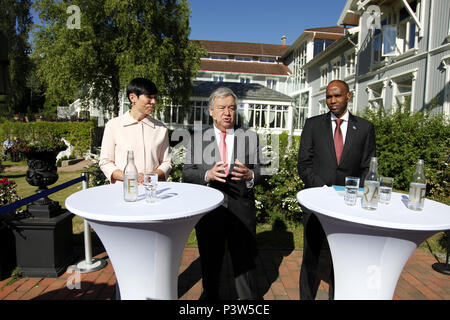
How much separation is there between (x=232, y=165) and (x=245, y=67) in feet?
103

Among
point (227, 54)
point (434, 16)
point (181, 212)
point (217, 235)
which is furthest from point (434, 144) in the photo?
point (227, 54)

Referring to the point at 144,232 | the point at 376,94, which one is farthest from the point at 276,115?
the point at 144,232

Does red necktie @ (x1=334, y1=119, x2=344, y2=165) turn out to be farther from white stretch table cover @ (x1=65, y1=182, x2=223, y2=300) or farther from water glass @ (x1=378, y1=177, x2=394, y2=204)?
white stretch table cover @ (x1=65, y1=182, x2=223, y2=300)

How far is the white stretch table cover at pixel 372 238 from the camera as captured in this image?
5.39ft

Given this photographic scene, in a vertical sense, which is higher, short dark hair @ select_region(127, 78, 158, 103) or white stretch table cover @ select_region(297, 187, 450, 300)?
short dark hair @ select_region(127, 78, 158, 103)

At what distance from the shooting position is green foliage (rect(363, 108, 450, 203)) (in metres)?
7.29

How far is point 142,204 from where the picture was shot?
1.92 meters

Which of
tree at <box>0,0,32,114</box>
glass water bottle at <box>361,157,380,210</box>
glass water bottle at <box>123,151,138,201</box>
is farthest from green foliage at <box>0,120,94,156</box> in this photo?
glass water bottle at <box>361,157,380,210</box>

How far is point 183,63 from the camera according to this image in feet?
53.4

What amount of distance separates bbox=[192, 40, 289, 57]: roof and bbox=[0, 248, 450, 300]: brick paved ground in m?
33.4

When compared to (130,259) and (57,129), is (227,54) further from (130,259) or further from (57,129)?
(130,259)

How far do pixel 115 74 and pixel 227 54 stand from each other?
21.2 metres

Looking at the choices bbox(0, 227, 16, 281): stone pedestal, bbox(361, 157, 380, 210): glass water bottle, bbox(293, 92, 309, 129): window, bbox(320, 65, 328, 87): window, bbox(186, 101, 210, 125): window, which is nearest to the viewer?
bbox(361, 157, 380, 210): glass water bottle

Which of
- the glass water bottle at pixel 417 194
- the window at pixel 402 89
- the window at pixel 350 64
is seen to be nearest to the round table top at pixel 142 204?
the glass water bottle at pixel 417 194
